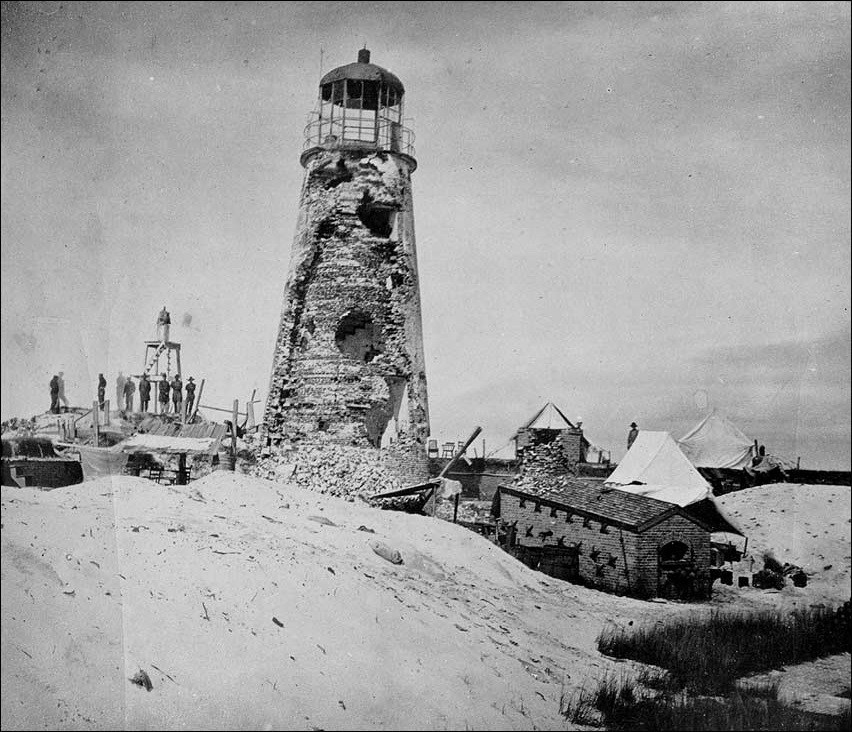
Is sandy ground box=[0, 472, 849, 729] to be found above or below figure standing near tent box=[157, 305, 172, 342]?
below

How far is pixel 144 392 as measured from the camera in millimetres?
4820

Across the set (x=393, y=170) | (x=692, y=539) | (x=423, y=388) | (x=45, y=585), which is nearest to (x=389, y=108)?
(x=393, y=170)

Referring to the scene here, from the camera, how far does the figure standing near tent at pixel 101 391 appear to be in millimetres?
4082

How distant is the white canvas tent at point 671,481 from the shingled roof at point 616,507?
0.12 metres

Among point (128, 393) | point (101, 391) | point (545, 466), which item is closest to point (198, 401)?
point (128, 393)

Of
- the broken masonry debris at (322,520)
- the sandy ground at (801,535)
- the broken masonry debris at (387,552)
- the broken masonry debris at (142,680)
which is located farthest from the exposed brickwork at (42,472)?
the sandy ground at (801,535)

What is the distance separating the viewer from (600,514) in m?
5.95

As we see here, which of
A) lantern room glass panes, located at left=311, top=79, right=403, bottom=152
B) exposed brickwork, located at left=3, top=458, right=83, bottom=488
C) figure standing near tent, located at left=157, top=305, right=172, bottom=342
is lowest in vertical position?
exposed brickwork, located at left=3, top=458, right=83, bottom=488

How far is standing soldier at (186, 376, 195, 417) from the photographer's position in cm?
513

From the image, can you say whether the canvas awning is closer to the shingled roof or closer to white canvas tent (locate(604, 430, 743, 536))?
the shingled roof

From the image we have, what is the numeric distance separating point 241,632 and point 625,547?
3374 millimetres

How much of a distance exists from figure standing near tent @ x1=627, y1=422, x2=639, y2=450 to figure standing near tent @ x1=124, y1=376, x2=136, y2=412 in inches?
132

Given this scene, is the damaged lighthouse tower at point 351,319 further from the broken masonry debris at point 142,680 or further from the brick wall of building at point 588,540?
the broken masonry debris at point 142,680

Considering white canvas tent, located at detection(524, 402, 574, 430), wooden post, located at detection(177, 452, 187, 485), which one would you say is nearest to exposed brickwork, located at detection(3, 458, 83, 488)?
wooden post, located at detection(177, 452, 187, 485)
